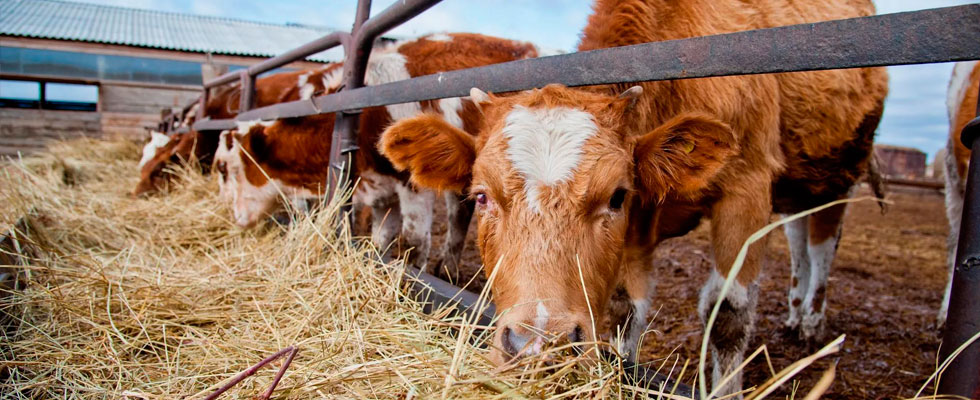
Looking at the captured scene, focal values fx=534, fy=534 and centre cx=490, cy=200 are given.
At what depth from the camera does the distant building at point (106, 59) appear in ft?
40.1

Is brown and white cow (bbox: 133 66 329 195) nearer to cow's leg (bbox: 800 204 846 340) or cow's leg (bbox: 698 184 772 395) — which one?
cow's leg (bbox: 698 184 772 395)

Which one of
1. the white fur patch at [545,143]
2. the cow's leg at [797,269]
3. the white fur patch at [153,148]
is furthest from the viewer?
the white fur patch at [153,148]

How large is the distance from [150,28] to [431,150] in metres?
25.9

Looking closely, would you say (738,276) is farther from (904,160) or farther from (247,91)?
(904,160)

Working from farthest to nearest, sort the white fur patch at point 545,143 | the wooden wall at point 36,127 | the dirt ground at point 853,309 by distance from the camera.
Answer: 1. the wooden wall at point 36,127
2. the dirt ground at point 853,309
3. the white fur patch at point 545,143

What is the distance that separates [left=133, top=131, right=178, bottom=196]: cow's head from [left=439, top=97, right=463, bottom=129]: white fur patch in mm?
3765

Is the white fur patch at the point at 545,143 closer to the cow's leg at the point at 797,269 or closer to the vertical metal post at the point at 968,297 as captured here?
the vertical metal post at the point at 968,297

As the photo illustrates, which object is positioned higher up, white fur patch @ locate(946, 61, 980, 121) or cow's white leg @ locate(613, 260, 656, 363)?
white fur patch @ locate(946, 61, 980, 121)

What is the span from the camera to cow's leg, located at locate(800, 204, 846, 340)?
389 cm

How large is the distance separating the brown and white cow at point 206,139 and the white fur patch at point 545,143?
359 cm

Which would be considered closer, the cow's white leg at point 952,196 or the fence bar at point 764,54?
the fence bar at point 764,54

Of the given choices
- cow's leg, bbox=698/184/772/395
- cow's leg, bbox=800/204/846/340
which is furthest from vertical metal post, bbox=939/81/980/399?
cow's leg, bbox=800/204/846/340

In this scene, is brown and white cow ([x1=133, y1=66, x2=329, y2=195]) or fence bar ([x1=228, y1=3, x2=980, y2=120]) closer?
fence bar ([x1=228, y1=3, x2=980, y2=120])

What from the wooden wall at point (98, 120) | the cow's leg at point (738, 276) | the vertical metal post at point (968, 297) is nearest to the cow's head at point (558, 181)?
the cow's leg at point (738, 276)
